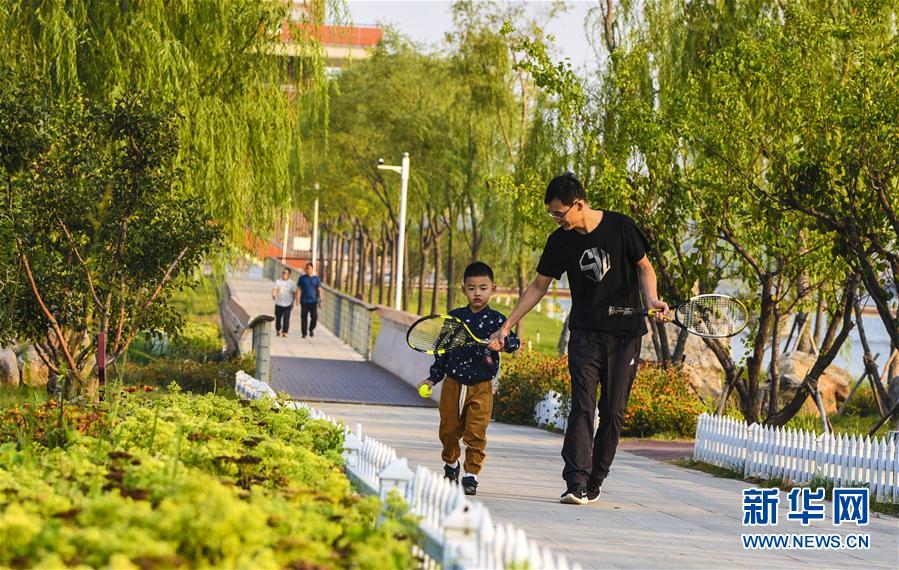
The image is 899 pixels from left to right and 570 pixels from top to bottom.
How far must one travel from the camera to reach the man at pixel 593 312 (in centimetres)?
841

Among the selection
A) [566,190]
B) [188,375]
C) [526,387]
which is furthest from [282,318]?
[566,190]

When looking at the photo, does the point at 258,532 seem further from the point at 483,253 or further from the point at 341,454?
the point at 483,253

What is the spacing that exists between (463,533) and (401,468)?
1.45 meters

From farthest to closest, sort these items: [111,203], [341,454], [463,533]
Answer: [111,203] → [341,454] → [463,533]

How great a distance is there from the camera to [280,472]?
A: 652cm

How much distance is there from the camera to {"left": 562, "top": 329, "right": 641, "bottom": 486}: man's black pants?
27.8ft

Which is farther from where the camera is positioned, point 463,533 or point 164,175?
point 164,175

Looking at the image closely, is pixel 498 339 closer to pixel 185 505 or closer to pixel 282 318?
pixel 185 505

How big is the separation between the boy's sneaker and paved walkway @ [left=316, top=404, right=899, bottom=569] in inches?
2.5

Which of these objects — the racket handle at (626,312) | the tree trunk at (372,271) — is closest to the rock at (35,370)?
the racket handle at (626,312)

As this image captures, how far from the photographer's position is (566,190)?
8.30 m

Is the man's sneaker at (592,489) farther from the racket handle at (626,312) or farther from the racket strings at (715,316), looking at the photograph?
the racket strings at (715,316)

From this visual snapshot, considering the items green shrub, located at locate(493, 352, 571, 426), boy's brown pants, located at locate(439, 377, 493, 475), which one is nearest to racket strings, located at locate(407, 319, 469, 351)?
boy's brown pants, located at locate(439, 377, 493, 475)

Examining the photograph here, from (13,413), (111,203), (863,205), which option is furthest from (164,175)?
(863,205)
